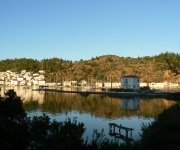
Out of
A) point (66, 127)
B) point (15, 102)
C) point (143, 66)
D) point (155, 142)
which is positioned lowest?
point (155, 142)

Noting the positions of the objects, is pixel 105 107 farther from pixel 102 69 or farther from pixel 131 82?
pixel 102 69

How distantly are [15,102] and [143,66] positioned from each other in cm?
9964

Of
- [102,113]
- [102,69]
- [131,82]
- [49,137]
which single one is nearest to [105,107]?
[102,113]

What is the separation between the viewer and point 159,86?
277 ft

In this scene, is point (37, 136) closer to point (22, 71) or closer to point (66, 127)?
point (66, 127)

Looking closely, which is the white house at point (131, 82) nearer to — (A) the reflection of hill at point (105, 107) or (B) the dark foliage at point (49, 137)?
(A) the reflection of hill at point (105, 107)

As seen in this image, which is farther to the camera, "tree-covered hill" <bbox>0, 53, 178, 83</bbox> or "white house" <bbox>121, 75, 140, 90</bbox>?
"tree-covered hill" <bbox>0, 53, 178, 83</bbox>

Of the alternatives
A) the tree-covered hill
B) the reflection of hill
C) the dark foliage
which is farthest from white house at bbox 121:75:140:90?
the dark foliage

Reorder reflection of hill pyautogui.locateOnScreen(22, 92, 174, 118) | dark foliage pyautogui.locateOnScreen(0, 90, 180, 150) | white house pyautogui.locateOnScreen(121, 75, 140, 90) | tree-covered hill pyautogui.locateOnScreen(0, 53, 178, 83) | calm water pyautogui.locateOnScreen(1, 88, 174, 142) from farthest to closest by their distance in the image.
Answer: tree-covered hill pyautogui.locateOnScreen(0, 53, 178, 83) → white house pyautogui.locateOnScreen(121, 75, 140, 90) → reflection of hill pyautogui.locateOnScreen(22, 92, 174, 118) → calm water pyautogui.locateOnScreen(1, 88, 174, 142) → dark foliage pyautogui.locateOnScreen(0, 90, 180, 150)

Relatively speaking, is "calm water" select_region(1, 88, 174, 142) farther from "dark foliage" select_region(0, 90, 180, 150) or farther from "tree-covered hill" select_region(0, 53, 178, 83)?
"tree-covered hill" select_region(0, 53, 178, 83)

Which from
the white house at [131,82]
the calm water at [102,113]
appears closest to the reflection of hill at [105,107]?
the calm water at [102,113]

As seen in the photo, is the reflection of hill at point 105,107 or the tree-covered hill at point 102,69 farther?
the tree-covered hill at point 102,69

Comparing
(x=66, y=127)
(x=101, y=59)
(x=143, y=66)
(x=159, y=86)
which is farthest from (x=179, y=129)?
(x=101, y=59)

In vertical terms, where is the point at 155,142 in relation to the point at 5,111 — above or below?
below
